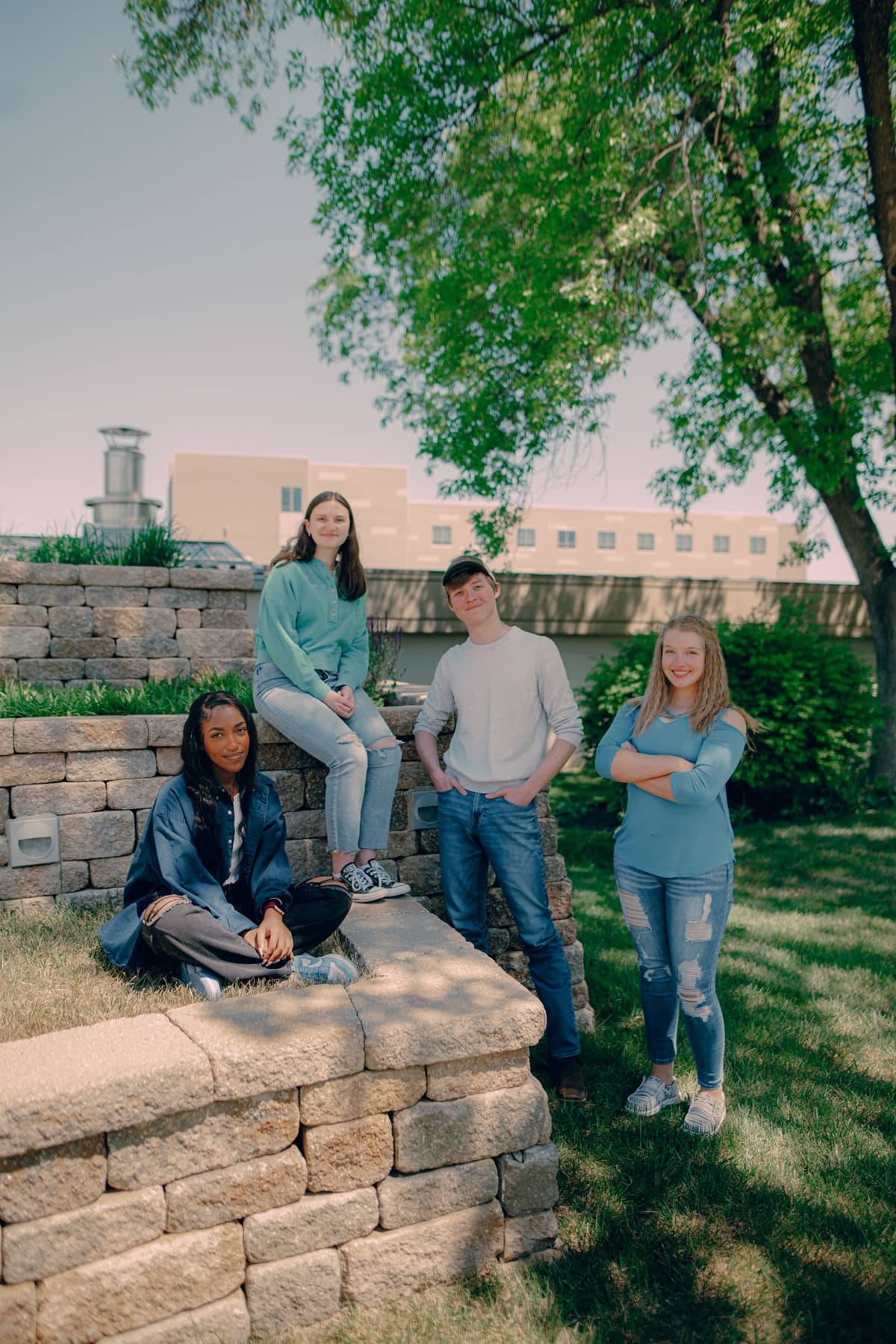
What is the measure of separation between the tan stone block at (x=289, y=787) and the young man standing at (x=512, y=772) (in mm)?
788

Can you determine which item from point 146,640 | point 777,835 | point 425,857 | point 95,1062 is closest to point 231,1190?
point 95,1062

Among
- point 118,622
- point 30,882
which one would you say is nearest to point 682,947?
point 30,882

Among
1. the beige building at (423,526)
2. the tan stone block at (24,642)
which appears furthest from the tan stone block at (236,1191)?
the beige building at (423,526)

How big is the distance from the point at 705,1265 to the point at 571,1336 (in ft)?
1.61

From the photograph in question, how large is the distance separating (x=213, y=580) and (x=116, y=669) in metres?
0.94

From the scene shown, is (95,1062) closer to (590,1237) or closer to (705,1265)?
(590,1237)

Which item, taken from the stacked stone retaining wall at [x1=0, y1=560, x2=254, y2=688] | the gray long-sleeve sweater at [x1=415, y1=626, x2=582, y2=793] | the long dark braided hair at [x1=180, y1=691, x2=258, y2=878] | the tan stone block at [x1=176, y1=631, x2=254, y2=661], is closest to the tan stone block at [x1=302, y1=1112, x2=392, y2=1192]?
the long dark braided hair at [x1=180, y1=691, x2=258, y2=878]

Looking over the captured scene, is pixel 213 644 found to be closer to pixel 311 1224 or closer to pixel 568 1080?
pixel 568 1080

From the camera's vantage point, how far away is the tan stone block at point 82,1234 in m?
2.31

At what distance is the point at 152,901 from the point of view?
3174mm

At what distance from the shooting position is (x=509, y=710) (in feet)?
12.3

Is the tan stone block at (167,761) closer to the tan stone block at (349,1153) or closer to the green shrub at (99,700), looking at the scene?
the green shrub at (99,700)

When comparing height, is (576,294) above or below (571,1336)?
above

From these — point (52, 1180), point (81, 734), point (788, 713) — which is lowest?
point (52, 1180)
